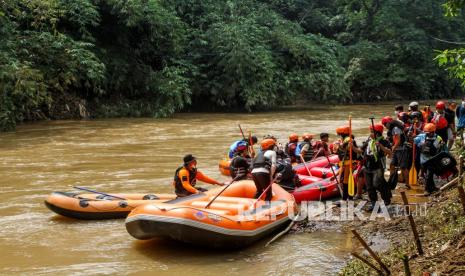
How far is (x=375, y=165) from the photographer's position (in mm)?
7133

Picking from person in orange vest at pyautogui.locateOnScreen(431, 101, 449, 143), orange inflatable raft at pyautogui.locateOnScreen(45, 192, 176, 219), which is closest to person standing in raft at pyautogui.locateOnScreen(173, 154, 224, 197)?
orange inflatable raft at pyautogui.locateOnScreen(45, 192, 176, 219)

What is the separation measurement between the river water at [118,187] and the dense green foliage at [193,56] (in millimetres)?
1659

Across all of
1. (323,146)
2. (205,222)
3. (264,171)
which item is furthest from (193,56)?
(205,222)

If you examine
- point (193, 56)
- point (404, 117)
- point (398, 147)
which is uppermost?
point (193, 56)

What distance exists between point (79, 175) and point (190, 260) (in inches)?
227

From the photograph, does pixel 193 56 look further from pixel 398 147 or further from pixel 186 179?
pixel 186 179

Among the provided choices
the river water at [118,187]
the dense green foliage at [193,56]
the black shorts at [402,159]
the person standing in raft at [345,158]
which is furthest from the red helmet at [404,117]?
the dense green foliage at [193,56]

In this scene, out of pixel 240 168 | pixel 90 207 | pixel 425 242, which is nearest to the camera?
pixel 425 242

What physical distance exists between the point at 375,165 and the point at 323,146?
3190 mm

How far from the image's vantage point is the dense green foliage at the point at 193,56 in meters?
18.8

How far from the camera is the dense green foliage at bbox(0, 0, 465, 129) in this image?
18.8 metres

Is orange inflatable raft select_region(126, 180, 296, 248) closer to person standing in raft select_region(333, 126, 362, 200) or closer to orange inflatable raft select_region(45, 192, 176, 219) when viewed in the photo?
orange inflatable raft select_region(45, 192, 176, 219)

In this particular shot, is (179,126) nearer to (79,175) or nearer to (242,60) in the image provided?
(242,60)

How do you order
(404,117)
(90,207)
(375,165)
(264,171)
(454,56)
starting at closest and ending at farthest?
(454,56)
(264,171)
(375,165)
(90,207)
(404,117)
